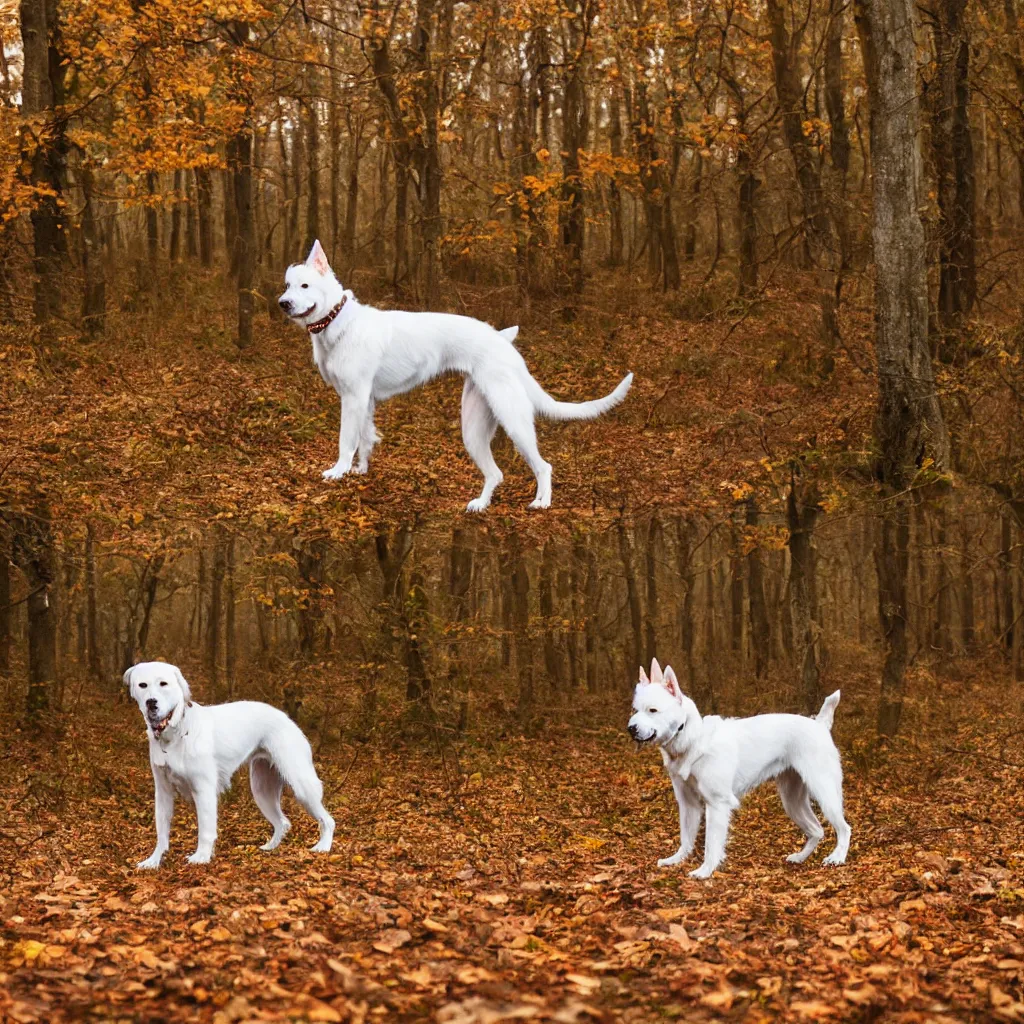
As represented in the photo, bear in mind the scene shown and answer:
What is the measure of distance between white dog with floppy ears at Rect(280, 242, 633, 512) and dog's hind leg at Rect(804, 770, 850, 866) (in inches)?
136

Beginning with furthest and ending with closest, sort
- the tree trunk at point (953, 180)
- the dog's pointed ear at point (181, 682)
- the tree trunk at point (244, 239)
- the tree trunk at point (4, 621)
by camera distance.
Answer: the tree trunk at point (244, 239) → the tree trunk at point (4, 621) → the tree trunk at point (953, 180) → the dog's pointed ear at point (181, 682)

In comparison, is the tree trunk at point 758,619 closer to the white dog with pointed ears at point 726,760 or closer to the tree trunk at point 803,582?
the tree trunk at point 803,582

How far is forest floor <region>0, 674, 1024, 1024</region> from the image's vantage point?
4.90m

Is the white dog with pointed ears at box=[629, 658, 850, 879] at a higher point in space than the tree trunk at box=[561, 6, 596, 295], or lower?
lower

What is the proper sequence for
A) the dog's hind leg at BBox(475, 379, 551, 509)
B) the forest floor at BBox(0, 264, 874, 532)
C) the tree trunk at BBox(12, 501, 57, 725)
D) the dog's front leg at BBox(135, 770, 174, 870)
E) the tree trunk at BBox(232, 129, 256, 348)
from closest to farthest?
the dog's front leg at BBox(135, 770, 174, 870)
the dog's hind leg at BBox(475, 379, 551, 509)
the tree trunk at BBox(12, 501, 57, 725)
the forest floor at BBox(0, 264, 874, 532)
the tree trunk at BBox(232, 129, 256, 348)

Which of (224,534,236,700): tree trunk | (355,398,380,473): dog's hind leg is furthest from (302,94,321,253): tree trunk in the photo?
(355,398,380,473): dog's hind leg

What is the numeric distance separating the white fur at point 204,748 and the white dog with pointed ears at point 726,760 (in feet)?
9.30

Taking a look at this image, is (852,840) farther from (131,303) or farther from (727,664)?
(131,303)

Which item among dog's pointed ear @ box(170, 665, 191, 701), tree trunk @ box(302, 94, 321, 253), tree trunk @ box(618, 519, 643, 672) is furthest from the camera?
tree trunk @ box(302, 94, 321, 253)

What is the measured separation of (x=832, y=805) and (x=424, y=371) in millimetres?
5151

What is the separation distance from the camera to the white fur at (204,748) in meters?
8.08

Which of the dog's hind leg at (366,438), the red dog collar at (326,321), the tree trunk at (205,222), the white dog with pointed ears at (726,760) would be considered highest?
the tree trunk at (205,222)

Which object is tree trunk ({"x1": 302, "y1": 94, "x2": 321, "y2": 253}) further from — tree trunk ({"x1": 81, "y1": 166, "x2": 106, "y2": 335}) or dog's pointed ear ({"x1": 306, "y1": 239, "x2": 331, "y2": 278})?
dog's pointed ear ({"x1": 306, "y1": 239, "x2": 331, "y2": 278})

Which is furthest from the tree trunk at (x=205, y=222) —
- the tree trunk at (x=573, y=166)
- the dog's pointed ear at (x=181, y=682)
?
the dog's pointed ear at (x=181, y=682)
